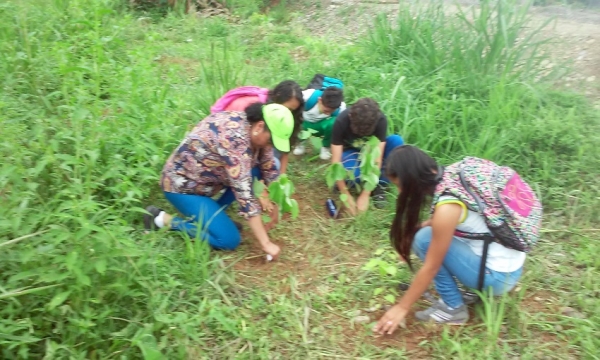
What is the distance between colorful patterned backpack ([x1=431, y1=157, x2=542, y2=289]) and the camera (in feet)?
7.42

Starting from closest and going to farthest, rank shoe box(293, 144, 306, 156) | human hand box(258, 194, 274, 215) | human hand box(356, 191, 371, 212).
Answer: human hand box(258, 194, 274, 215), human hand box(356, 191, 371, 212), shoe box(293, 144, 306, 156)

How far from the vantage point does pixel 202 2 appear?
665cm

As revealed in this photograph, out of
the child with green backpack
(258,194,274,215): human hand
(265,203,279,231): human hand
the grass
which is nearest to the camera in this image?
the grass

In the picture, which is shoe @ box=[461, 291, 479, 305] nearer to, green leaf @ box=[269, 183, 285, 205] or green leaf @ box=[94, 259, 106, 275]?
green leaf @ box=[269, 183, 285, 205]

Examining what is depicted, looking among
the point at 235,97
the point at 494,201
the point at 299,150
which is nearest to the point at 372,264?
the point at 494,201

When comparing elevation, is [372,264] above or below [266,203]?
below

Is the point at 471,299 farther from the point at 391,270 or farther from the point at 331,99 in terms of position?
the point at 331,99

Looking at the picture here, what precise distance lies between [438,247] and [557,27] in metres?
4.36

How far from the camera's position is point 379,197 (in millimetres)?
3488

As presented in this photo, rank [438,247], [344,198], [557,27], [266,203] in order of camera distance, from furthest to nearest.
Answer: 1. [557,27]
2. [344,198]
3. [266,203]
4. [438,247]

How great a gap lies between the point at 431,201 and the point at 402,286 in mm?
614

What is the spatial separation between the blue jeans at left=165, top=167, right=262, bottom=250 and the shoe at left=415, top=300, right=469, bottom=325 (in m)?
1.04

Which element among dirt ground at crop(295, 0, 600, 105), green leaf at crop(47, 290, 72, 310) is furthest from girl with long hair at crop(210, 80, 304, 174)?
dirt ground at crop(295, 0, 600, 105)

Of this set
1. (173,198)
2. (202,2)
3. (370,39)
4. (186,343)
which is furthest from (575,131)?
(202,2)
